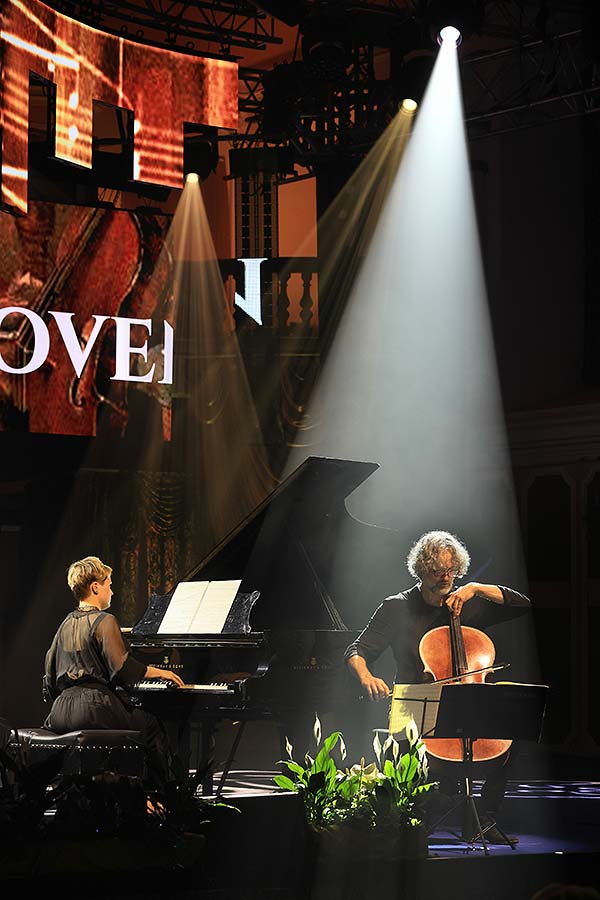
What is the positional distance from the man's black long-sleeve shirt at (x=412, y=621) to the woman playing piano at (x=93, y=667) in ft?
3.05

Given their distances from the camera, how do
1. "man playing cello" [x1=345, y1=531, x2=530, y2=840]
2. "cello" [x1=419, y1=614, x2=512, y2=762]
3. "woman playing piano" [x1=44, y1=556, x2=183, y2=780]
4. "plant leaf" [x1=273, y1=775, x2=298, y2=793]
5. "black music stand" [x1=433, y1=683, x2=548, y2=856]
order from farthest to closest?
"woman playing piano" [x1=44, y1=556, x2=183, y2=780]
"man playing cello" [x1=345, y1=531, x2=530, y2=840]
"cello" [x1=419, y1=614, x2=512, y2=762]
"black music stand" [x1=433, y1=683, x2=548, y2=856]
"plant leaf" [x1=273, y1=775, x2=298, y2=793]

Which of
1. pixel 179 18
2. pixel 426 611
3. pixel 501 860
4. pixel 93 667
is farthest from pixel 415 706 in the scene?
pixel 179 18

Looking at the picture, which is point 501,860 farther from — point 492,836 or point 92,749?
point 92,749

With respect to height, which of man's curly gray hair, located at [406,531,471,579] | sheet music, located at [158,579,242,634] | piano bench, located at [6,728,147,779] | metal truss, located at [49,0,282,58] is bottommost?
piano bench, located at [6,728,147,779]

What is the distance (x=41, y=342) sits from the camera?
10133mm

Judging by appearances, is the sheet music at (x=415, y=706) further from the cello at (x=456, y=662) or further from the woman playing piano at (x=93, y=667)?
the woman playing piano at (x=93, y=667)

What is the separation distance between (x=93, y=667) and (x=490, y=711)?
6.11 feet

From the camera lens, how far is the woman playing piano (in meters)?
5.90

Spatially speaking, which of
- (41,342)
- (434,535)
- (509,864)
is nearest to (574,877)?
(509,864)

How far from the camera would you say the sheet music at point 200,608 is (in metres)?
6.55

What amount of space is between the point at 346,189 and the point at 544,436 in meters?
2.91

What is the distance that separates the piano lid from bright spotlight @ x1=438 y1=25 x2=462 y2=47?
3.32m

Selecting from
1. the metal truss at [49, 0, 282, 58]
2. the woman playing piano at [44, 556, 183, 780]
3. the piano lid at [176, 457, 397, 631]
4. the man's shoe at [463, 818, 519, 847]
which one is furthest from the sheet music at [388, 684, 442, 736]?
the metal truss at [49, 0, 282, 58]

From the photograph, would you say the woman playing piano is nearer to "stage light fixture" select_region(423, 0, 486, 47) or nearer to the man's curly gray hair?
the man's curly gray hair
